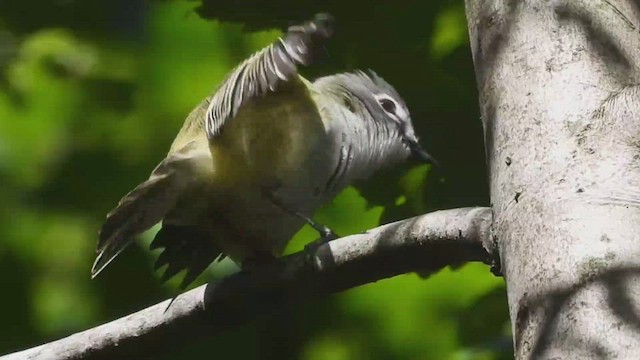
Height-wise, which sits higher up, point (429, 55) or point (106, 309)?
point (429, 55)

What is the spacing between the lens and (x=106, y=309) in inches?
106

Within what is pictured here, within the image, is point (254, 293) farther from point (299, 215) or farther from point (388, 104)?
point (388, 104)

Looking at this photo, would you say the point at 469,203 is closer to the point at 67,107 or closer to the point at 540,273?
the point at 540,273

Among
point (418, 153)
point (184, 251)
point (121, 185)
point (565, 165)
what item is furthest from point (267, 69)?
point (565, 165)

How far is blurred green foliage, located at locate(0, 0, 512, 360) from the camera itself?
8.50ft

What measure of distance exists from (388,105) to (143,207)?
636 mm

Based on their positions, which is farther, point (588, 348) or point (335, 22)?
point (335, 22)

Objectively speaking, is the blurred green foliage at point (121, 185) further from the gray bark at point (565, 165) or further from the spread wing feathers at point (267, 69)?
the gray bark at point (565, 165)

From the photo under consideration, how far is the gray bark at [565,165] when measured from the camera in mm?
1202

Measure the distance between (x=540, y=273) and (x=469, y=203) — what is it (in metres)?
0.97

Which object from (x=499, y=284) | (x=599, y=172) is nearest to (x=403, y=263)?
(x=599, y=172)

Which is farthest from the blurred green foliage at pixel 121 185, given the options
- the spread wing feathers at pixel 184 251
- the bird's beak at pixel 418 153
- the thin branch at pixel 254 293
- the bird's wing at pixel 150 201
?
the thin branch at pixel 254 293

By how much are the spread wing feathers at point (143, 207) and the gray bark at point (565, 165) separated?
98 centimetres

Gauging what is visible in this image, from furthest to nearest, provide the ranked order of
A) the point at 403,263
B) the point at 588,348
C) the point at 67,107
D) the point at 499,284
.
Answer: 1. the point at 67,107
2. the point at 499,284
3. the point at 403,263
4. the point at 588,348
